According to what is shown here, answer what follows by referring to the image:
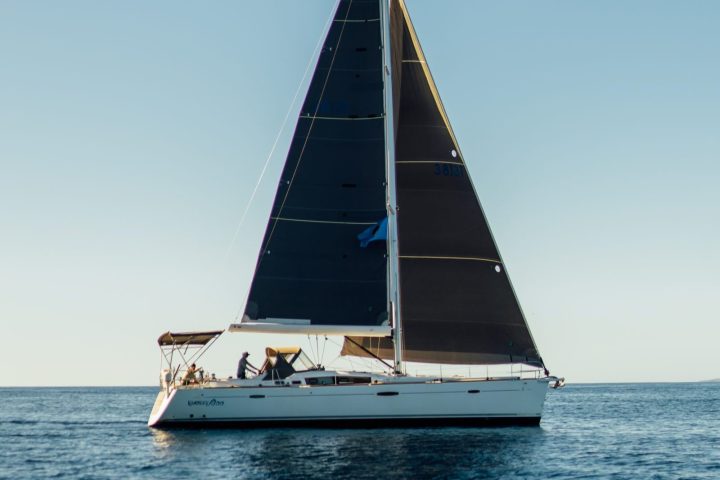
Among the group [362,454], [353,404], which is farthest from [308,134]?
[362,454]

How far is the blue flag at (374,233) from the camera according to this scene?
3500 centimetres

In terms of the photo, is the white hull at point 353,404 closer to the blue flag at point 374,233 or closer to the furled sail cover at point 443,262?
the furled sail cover at point 443,262

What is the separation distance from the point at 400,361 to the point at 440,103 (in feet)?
35.4

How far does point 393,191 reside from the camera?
35344 mm

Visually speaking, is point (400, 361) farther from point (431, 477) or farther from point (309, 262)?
point (431, 477)

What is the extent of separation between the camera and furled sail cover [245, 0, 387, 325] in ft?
114

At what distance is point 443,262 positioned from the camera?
35.9 m

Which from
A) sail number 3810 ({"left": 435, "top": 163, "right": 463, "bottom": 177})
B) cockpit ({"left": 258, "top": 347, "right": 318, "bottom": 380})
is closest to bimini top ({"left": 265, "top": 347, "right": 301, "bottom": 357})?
cockpit ({"left": 258, "top": 347, "right": 318, "bottom": 380})

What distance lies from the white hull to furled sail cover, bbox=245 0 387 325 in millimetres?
2832

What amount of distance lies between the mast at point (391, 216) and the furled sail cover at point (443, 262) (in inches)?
34.8

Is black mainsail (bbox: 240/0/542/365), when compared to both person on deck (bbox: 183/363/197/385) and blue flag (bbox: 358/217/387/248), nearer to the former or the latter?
blue flag (bbox: 358/217/387/248)

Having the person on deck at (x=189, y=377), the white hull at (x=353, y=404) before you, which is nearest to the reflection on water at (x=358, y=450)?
the white hull at (x=353, y=404)

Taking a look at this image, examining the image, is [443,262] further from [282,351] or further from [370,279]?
[282,351]

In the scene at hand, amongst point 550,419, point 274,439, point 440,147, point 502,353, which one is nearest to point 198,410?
point 274,439
